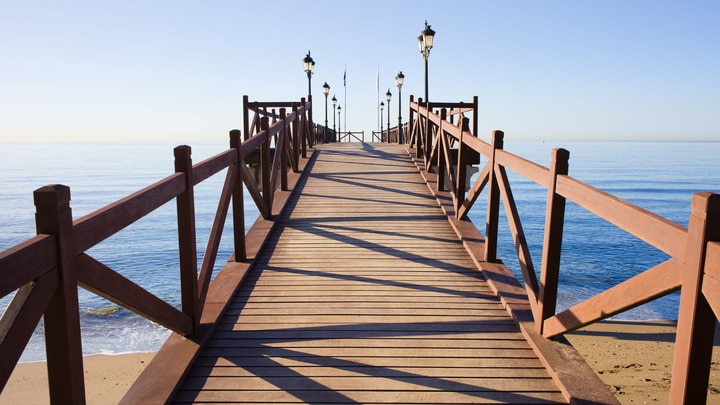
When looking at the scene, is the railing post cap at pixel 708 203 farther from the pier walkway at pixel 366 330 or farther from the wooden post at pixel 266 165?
the wooden post at pixel 266 165

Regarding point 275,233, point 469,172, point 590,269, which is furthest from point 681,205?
point 275,233

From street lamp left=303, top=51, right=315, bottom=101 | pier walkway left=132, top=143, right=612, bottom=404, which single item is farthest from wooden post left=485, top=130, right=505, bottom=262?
street lamp left=303, top=51, right=315, bottom=101

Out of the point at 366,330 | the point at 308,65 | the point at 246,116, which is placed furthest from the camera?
the point at 308,65

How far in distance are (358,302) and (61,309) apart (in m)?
2.49

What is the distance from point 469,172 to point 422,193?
5.56 meters

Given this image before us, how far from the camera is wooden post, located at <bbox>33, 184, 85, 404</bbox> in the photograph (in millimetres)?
1970

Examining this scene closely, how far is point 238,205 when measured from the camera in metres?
5.01

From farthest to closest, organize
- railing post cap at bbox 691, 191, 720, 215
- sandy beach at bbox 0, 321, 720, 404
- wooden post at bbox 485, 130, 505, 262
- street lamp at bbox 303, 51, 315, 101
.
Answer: street lamp at bbox 303, 51, 315, 101, sandy beach at bbox 0, 321, 720, 404, wooden post at bbox 485, 130, 505, 262, railing post cap at bbox 691, 191, 720, 215

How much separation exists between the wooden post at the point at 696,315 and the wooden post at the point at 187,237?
275cm

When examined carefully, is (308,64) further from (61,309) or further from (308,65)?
(61,309)

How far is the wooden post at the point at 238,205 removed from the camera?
4.89 m

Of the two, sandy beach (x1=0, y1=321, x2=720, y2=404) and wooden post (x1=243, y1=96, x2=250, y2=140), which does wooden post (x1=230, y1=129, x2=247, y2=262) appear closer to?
sandy beach (x1=0, y1=321, x2=720, y2=404)

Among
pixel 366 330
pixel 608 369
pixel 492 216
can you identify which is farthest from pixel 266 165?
pixel 608 369

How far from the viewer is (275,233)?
6.23 metres
